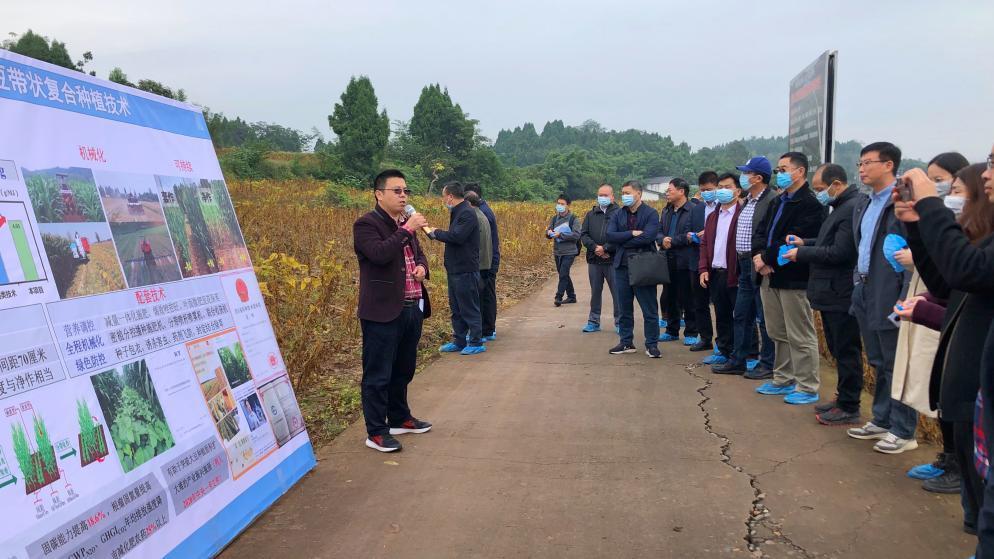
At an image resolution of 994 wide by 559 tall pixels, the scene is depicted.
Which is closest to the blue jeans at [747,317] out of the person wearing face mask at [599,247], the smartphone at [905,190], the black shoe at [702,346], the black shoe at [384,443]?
the black shoe at [702,346]

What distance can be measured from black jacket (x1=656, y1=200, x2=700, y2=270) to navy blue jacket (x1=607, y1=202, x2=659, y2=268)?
9.1 inches

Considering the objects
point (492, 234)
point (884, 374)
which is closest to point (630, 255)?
point (492, 234)

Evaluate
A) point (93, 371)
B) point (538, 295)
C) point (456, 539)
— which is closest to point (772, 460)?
point (456, 539)

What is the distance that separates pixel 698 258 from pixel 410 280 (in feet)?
13.7

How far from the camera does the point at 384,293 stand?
14.6 feet

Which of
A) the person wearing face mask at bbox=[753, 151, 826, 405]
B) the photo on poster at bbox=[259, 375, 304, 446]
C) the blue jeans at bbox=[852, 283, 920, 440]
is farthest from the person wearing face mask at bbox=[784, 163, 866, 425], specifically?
the photo on poster at bbox=[259, 375, 304, 446]

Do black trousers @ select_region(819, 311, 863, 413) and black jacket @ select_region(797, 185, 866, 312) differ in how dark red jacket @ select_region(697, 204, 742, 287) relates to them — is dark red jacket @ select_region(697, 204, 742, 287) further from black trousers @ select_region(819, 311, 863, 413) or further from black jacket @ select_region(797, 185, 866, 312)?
black trousers @ select_region(819, 311, 863, 413)

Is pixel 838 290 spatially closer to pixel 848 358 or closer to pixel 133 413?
pixel 848 358

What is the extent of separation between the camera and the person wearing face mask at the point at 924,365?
366cm

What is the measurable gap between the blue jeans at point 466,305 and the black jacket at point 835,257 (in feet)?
11.7

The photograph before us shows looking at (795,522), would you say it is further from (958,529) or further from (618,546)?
(618,546)

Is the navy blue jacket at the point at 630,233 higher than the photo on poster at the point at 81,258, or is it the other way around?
the photo on poster at the point at 81,258

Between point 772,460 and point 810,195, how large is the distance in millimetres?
2283

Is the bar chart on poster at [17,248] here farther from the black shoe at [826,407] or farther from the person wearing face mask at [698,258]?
the person wearing face mask at [698,258]
